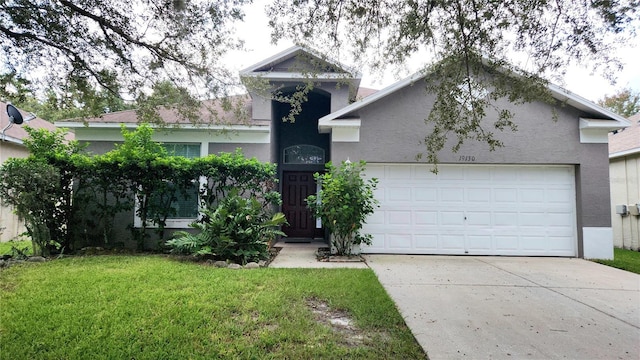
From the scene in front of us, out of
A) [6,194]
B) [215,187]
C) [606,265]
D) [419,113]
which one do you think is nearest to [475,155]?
[419,113]

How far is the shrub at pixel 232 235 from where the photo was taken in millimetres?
6664

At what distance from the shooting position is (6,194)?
6.52 meters

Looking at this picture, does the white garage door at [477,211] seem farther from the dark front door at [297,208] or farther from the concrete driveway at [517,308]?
the dark front door at [297,208]

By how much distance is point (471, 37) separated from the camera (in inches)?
158

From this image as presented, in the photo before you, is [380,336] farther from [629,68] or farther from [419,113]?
[419,113]

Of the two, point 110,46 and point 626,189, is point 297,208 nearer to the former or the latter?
point 110,46

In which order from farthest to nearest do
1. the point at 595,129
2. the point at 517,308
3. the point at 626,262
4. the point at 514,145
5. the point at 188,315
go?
the point at 514,145 < the point at 595,129 < the point at 626,262 < the point at 517,308 < the point at 188,315

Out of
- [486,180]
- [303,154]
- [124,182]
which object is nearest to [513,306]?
[486,180]

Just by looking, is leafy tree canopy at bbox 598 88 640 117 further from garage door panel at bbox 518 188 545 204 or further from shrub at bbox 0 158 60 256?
shrub at bbox 0 158 60 256

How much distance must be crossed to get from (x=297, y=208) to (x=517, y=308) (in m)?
7.32

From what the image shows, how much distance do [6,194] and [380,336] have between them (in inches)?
310

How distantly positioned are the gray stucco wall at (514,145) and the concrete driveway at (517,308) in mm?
1846

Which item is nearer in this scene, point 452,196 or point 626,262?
point 626,262

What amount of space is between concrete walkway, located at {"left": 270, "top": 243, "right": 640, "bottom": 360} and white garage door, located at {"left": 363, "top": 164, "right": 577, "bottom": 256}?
2.42ft
